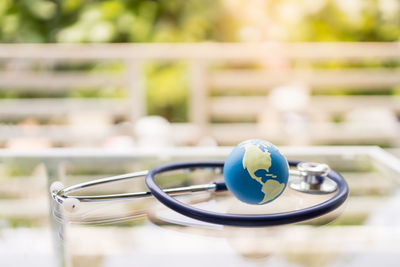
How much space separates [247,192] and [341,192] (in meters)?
0.15

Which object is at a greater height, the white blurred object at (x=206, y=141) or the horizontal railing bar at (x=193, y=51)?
the horizontal railing bar at (x=193, y=51)

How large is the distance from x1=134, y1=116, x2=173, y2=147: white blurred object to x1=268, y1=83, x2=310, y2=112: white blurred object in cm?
86

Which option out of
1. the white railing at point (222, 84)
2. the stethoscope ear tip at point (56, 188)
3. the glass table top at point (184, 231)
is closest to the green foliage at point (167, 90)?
the white railing at point (222, 84)

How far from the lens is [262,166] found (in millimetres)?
558

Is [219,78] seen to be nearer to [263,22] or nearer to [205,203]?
[263,22]

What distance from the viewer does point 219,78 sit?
10.6 ft

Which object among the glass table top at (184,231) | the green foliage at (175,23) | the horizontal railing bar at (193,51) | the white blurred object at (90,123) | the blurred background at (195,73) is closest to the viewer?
the glass table top at (184,231)

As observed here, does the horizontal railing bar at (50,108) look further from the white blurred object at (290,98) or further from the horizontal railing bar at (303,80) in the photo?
the white blurred object at (290,98)

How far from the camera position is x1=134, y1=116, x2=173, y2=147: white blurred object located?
111 inches

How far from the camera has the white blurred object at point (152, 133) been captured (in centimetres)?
281

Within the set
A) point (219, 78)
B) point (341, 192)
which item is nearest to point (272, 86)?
point (219, 78)

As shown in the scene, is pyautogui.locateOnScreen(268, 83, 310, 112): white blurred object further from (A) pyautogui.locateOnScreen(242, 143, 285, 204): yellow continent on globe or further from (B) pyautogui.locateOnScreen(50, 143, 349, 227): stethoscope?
(A) pyautogui.locateOnScreen(242, 143, 285, 204): yellow continent on globe

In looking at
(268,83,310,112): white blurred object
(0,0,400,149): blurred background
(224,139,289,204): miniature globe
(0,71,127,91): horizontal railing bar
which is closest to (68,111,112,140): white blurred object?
(0,0,400,149): blurred background

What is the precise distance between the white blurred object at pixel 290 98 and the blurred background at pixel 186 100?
0.01 metres
